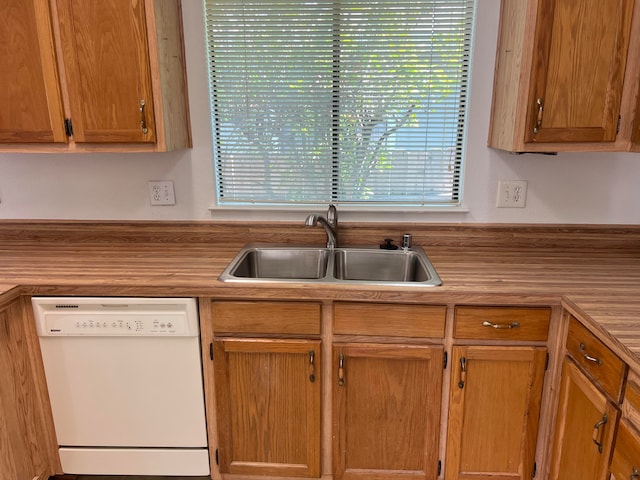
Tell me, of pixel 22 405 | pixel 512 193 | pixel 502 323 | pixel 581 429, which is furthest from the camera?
pixel 512 193

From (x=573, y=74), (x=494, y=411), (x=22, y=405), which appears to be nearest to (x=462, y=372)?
(x=494, y=411)

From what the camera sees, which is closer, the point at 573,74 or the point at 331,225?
the point at 573,74

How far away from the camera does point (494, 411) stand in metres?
1.67

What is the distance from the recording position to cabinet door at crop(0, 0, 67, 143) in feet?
5.48

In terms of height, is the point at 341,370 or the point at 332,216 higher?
the point at 332,216

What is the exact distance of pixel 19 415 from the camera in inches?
66.6

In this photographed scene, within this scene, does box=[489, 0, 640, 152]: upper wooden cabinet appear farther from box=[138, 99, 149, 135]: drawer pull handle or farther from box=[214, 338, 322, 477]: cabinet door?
box=[138, 99, 149, 135]: drawer pull handle

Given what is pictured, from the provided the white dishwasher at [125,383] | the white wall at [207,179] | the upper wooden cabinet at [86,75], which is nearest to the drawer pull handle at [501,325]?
the white wall at [207,179]

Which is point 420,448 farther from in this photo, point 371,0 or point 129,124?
point 371,0

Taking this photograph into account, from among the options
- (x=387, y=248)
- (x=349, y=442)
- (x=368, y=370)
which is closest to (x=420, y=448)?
(x=349, y=442)

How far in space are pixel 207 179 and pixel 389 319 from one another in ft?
3.44

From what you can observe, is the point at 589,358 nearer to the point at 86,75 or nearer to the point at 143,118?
the point at 143,118

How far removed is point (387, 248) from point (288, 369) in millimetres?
680

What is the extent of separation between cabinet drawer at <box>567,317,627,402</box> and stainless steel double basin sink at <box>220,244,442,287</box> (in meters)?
0.62
